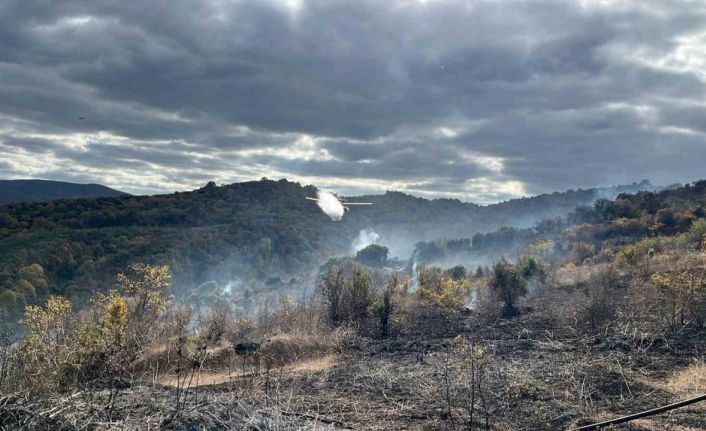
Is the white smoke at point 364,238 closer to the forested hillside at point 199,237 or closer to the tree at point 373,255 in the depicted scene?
the forested hillside at point 199,237

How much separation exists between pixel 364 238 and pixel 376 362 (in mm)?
95987

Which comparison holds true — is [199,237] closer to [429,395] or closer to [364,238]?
[364,238]

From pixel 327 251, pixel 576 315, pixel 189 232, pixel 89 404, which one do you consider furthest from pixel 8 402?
pixel 327 251

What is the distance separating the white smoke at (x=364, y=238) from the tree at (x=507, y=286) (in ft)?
263

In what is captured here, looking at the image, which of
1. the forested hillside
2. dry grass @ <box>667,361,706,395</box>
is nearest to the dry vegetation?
dry grass @ <box>667,361,706,395</box>

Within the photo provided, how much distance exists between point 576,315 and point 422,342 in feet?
12.3

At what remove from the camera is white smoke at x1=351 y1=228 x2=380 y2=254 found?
331 ft

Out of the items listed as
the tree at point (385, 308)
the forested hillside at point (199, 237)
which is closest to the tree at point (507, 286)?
the tree at point (385, 308)

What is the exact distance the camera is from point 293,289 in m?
61.6

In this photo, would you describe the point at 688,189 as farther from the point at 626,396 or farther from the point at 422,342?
the point at 626,396

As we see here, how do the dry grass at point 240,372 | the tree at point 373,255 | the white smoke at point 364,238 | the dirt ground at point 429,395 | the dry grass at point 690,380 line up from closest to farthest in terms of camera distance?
the dirt ground at point 429,395 < the dry grass at point 690,380 < the dry grass at point 240,372 < the tree at point 373,255 < the white smoke at point 364,238

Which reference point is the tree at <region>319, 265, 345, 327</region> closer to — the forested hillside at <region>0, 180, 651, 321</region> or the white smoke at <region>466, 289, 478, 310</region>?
the white smoke at <region>466, 289, 478, 310</region>

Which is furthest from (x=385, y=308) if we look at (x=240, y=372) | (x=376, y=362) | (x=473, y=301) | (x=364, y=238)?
(x=364, y=238)

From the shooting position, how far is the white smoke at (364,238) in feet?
331
